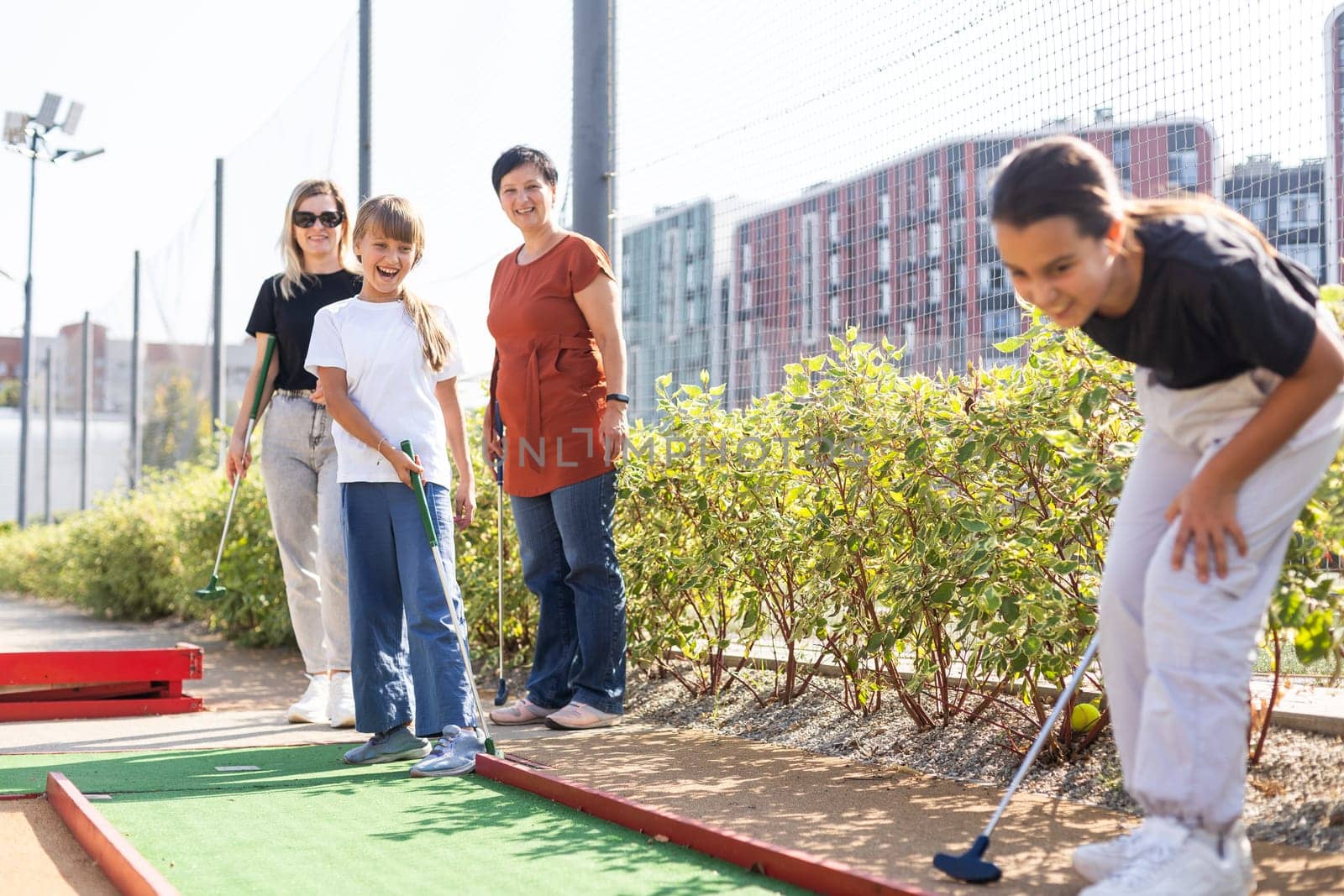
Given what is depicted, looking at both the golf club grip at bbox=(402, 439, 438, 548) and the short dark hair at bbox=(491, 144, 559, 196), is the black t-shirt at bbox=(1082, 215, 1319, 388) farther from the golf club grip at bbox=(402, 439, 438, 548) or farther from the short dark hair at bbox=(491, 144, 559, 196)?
the short dark hair at bbox=(491, 144, 559, 196)

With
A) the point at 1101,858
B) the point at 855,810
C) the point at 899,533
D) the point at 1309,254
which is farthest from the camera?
the point at 899,533

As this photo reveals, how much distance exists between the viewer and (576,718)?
13.9 feet

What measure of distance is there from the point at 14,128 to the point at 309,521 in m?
15.8

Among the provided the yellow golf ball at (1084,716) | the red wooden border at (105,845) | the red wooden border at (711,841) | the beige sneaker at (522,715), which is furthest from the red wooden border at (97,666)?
the yellow golf ball at (1084,716)

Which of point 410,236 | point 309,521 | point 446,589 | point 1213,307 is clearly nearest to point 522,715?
point 446,589

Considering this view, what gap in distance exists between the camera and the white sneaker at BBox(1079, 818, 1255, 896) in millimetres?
1932

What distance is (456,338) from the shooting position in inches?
156

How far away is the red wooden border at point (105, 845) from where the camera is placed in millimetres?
2254

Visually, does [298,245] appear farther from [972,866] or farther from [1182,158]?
[972,866]

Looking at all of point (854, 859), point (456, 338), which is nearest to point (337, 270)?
point (456, 338)

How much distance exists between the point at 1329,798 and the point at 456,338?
2582mm

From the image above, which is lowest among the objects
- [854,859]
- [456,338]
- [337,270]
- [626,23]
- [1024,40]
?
[854,859]

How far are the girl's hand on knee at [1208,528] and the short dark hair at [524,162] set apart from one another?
2.80 metres

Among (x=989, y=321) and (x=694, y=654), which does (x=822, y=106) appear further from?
(x=694, y=654)
